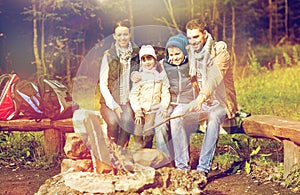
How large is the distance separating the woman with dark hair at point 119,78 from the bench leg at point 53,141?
1.41 m

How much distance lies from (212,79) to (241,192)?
1162mm

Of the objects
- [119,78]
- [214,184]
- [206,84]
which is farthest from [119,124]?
[214,184]

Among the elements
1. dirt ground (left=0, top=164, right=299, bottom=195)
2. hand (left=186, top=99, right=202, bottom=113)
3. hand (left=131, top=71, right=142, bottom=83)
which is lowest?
dirt ground (left=0, top=164, right=299, bottom=195)

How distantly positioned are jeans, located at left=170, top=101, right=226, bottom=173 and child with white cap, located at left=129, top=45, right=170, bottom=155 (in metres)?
0.17

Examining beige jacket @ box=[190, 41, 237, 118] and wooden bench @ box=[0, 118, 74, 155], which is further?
wooden bench @ box=[0, 118, 74, 155]

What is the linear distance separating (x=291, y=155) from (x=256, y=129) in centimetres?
47

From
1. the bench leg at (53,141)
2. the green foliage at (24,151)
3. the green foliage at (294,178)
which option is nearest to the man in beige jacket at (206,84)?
the green foliage at (294,178)

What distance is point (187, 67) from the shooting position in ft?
17.4

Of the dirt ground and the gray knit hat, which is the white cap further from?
the dirt ground

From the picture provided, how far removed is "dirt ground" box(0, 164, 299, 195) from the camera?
5.48m

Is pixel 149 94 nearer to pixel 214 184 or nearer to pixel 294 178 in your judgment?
pixel 214 184

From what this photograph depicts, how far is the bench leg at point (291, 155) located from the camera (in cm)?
543

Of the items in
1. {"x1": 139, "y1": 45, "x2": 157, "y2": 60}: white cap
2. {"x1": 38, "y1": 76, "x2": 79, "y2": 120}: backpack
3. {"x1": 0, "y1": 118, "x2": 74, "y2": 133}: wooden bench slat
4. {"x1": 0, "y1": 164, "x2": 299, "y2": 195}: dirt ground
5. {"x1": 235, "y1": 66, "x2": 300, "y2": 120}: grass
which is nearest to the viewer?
{"x1": 139, "y1": 45, "x2": 157, "y2": 60}: white cap

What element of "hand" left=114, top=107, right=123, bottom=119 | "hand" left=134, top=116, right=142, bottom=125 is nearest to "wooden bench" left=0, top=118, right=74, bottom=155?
"hand" left=114, top=107, right=123, bottom=119
